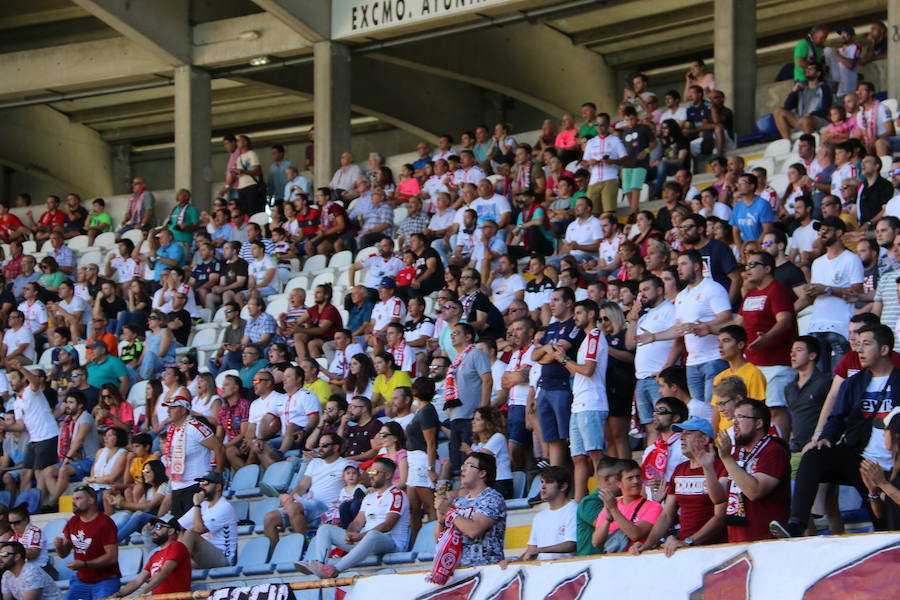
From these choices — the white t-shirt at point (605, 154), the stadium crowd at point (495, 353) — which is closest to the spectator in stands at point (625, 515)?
the stadium crowd at point (495, 353)

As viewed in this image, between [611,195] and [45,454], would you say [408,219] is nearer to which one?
[611,195]

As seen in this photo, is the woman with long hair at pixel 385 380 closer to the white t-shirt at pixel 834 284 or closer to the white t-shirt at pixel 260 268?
the white t-shirt at pixel 834 284

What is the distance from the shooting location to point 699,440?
249 inches

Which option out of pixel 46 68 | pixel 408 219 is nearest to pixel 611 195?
pixel 408 219

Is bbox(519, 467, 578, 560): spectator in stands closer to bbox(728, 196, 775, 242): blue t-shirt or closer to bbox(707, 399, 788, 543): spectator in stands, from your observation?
bbox(707, 399, 788, 543): spectator in stands

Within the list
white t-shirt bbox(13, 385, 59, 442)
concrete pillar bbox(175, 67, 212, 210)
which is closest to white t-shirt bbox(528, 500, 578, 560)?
white t-shirt bbox(13, 385, 59, 442)

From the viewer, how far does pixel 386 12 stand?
1730 centimetres

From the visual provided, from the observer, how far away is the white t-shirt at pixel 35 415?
1214 centimetres

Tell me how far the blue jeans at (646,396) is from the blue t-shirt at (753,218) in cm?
261

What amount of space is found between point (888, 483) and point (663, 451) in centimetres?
144

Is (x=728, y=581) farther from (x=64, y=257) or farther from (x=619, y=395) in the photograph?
(x=64, y=257)

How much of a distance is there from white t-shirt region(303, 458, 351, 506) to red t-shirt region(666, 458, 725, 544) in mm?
3635

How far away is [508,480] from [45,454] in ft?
16.0

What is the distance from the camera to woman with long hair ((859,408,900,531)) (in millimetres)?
6070
